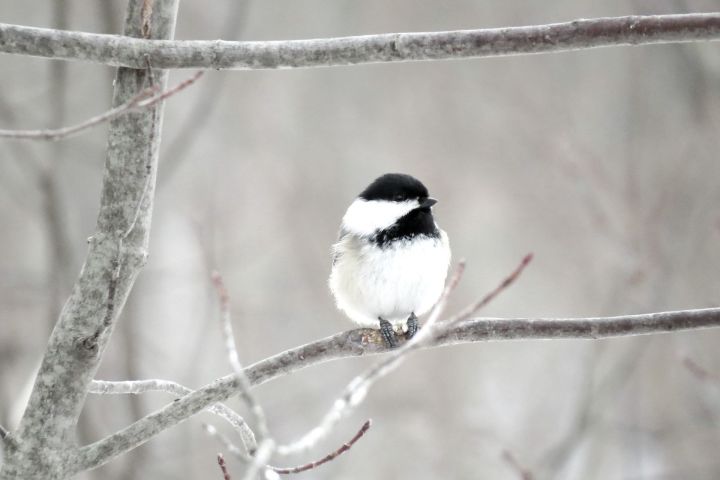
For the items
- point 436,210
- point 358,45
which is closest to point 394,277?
point 358,45

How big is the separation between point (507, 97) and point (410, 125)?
882 mm

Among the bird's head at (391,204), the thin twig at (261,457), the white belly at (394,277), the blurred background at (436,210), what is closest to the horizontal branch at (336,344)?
the thin twig at (261,457)

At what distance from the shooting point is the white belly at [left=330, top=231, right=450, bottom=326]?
187 cm

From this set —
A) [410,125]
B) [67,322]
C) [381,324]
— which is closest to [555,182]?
[410,125]

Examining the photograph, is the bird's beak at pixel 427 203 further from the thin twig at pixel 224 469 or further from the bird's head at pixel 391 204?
the thin twig at pixel 224 469

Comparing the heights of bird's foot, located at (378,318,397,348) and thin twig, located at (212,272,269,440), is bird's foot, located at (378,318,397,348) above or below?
below

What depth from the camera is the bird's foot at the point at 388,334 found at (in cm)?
161

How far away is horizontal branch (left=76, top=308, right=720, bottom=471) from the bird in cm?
55

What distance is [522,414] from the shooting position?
5.45m

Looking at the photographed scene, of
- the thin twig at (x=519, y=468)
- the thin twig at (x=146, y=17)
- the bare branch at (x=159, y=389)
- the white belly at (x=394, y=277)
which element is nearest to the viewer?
the thin twig at (x=146, y=17)

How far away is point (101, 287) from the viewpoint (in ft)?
3.82

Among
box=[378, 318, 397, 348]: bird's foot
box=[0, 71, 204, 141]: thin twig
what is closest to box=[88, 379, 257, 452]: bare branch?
box=[378, 318, 397, 348]: bird's foot

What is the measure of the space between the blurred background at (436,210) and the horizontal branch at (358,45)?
2913 millimetres

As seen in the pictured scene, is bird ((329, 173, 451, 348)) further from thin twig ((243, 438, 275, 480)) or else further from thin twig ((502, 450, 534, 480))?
thin twig ((243, 438, 275, 480))
